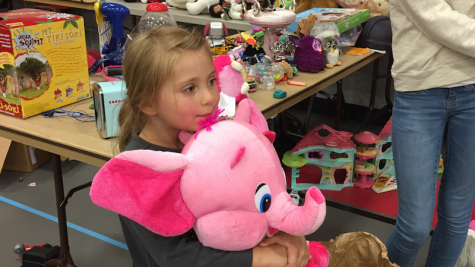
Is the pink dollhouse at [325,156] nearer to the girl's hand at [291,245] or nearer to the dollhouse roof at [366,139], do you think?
the dollhouse roof at [366,139]

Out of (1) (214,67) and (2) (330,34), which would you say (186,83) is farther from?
(2) (330,34)

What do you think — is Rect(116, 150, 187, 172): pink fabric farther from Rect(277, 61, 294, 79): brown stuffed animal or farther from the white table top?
the white table top

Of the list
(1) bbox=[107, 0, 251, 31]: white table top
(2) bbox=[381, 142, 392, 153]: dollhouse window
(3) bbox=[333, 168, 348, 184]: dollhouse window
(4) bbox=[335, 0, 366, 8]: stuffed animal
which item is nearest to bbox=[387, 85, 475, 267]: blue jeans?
(3) bbox=[333, 168, 348, 184]: dollhouse window

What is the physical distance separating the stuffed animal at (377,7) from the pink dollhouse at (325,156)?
0.70 metres

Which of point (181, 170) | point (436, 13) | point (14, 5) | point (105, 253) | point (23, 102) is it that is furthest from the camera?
point (14, 5)

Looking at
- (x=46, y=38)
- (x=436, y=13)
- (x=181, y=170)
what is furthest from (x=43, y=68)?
(x=436, y=13)

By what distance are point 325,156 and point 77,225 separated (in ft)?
4.29

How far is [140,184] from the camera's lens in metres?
0.73

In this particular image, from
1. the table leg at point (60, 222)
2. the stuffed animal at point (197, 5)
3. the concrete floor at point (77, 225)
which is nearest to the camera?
the table leg at point (60, 222)

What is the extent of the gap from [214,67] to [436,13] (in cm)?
60

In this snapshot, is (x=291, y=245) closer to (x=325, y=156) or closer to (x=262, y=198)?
(x=262, y=198)

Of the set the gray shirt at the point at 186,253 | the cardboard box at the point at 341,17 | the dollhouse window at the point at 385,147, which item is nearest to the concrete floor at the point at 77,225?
the dollhouse window at the point at 385,147

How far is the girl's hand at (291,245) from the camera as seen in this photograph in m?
0.84

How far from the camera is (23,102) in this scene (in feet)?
4.68
